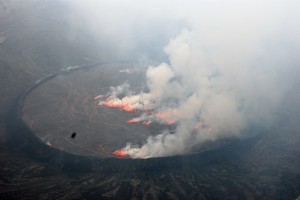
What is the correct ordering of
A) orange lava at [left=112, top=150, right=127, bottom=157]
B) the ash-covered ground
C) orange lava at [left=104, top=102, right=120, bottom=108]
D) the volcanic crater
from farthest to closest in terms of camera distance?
orange lava at [left=104, top=102, right=120, bottom=108]
the volcanic crater
orange lava at [left=112, top=150, right=127, bottom=157]
the ash-covered ground

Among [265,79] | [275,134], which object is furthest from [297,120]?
[265,79]

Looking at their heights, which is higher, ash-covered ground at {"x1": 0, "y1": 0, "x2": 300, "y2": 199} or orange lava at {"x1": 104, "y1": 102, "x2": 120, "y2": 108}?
orange lava at {"x1": 104, "y1": 102, "x2": 120, "y2": 108}

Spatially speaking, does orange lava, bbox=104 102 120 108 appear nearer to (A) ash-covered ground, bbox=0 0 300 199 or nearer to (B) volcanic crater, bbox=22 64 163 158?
(B) volcanic crater, bbox=22 64 163 158

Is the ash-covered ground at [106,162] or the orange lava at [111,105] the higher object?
the orange lava at [111,105]

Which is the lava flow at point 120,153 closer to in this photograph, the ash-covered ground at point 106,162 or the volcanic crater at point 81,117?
the volcanic crater at point 81,117

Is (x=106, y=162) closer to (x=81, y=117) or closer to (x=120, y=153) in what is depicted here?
(x=120, y=153)

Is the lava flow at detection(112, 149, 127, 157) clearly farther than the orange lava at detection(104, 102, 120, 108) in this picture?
No

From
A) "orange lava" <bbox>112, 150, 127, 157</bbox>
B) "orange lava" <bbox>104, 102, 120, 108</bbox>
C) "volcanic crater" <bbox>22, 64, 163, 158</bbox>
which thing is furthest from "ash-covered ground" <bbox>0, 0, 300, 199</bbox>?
"orange lava" <bbox>104, 102, 120, 108</bbox>

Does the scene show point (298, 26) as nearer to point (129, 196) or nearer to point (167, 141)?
point (167, 141)

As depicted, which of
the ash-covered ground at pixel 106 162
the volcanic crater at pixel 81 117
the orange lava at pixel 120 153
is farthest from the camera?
the volcanic crater at pixel 81 117

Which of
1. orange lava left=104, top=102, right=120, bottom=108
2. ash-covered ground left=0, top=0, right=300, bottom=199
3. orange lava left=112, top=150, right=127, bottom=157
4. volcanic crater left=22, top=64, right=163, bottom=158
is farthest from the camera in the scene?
orange lava left=104, top=102, right=120, bottom=108

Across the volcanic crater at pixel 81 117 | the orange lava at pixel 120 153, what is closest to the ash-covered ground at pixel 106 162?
the volcanic crater at pixel 81 117
